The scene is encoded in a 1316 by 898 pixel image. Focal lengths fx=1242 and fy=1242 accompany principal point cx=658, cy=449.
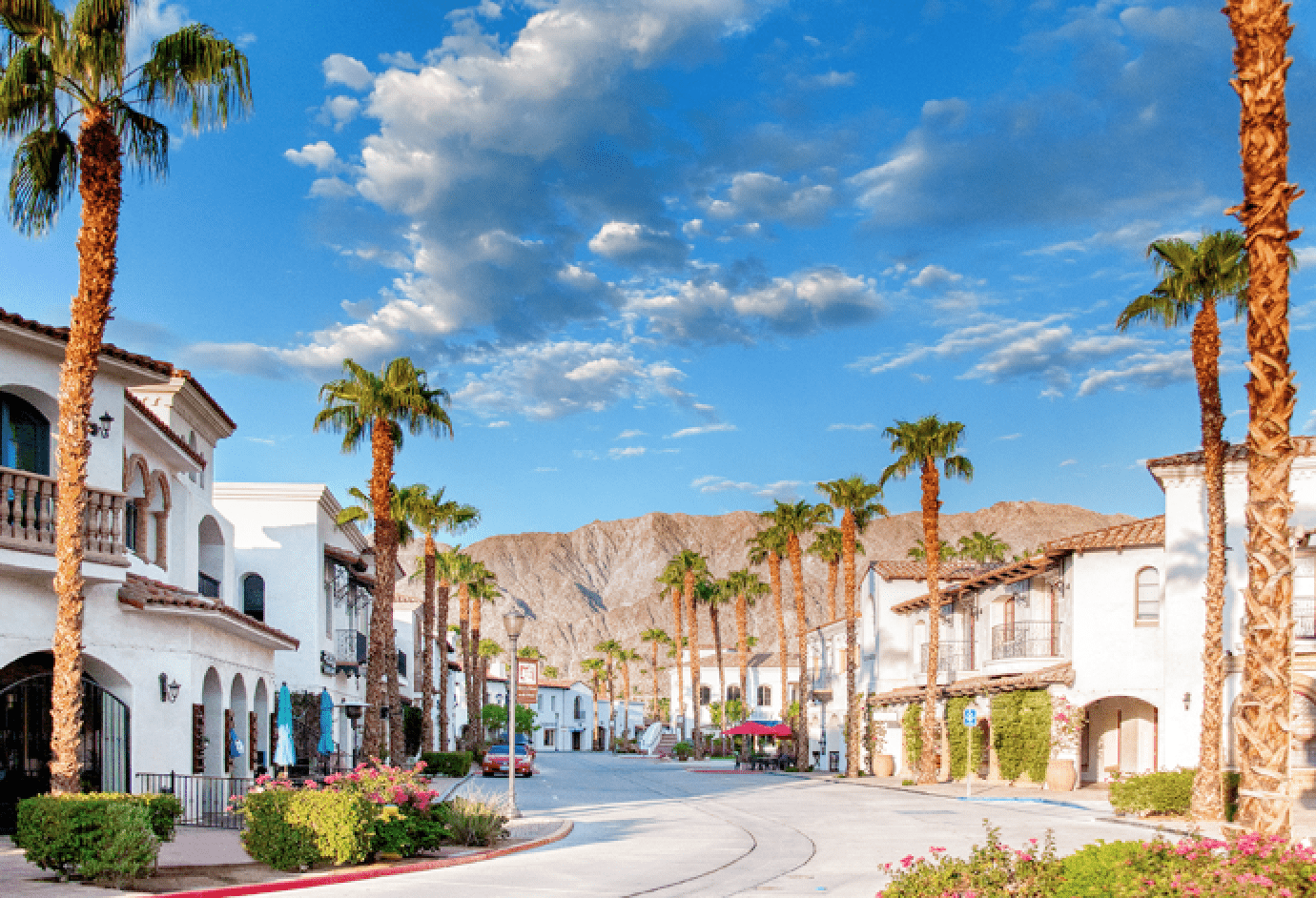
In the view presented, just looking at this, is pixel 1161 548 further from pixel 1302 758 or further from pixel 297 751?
pixel 297 751

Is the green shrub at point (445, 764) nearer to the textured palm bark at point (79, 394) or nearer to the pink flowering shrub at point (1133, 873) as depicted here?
the textured palm bark at point (79, 394)

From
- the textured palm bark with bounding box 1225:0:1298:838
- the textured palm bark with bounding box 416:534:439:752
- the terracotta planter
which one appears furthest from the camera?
the textured palm bark with bounding box 416:534:439:752

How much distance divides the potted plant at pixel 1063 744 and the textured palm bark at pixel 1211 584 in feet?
40.1

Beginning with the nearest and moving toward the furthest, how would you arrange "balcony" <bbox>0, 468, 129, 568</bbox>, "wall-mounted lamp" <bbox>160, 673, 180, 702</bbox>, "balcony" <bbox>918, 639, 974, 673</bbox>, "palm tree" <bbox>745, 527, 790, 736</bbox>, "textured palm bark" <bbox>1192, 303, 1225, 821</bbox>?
1. "balcony" <bbox>0, 468, 129, 568</bbox>
2. "wall-mounted lamp" <bbox>160, 673, 180, 702</bbox>
3. "textured palm bark" <bbox>1192, 303, 1225, 821</bbox>
4. "balcony" <bbox>918, 639, 974, 673</bbox>
5. "palm tree" <bbox>745, 527, 790, 736</bbox>

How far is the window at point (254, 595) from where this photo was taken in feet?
123

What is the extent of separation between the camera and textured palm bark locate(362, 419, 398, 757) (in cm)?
3259

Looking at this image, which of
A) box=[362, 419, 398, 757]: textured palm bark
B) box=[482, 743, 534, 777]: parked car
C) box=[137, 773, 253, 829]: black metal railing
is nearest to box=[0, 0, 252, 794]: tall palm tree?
box=[137, 773, 253, 829]: black metal railing

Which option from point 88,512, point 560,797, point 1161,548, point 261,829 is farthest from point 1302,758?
point 88,512

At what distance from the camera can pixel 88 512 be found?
18297mm

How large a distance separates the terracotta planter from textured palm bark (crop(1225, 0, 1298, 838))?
82.5ft

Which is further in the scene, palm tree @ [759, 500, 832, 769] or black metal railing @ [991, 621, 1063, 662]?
palm tree @ [759, 500, 832, 769]

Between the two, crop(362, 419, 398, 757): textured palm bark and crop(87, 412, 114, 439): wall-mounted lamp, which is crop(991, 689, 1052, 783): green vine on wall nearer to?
crop(362, 419, 398, 757): textured palm bark

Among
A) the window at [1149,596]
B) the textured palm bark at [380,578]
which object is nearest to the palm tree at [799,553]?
the window at [1149,596]

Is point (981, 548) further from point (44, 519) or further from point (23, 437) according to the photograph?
point (44, 519)
